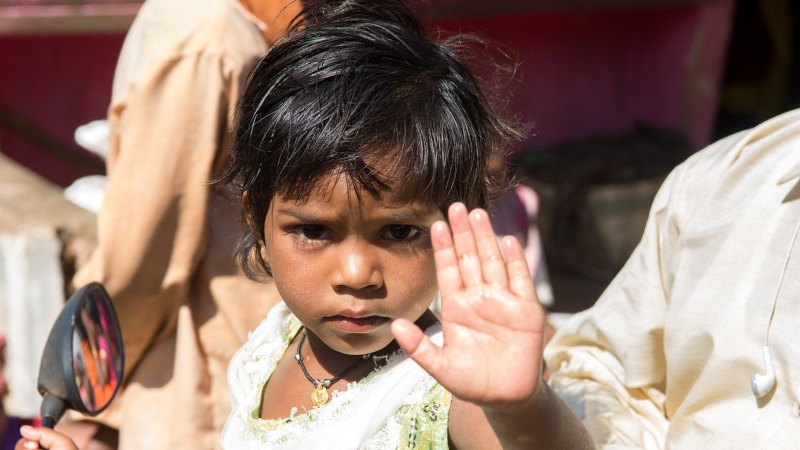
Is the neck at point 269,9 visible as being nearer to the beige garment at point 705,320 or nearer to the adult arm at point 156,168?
the adult arm at point 156,168

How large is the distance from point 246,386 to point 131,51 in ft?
3.07

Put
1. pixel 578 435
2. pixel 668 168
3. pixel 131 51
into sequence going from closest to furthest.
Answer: pixel 578 435, pixel 131 51, pixel 668 168

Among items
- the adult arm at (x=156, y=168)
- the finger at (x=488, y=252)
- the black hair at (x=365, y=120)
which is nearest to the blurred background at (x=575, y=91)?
the adult arm at (x=156, y=168)

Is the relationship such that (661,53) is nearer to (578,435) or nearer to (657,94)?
(657,94)

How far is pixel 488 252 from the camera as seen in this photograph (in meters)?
1.26

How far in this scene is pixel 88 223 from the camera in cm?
296

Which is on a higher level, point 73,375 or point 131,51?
point 131,51

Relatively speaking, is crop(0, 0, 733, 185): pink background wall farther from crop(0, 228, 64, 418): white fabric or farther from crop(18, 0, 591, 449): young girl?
crop(18, 0, 591, 449): young girl

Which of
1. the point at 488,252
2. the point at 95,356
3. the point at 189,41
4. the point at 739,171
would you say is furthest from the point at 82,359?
the point at 739,171

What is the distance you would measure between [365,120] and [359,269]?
0.23 m

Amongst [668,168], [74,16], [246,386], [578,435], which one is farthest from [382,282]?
[668,168]

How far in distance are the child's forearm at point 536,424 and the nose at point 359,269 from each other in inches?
11.1

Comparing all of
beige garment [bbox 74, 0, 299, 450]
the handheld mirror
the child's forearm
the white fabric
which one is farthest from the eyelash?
the white fabric

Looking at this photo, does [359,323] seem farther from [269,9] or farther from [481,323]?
[269,9]
